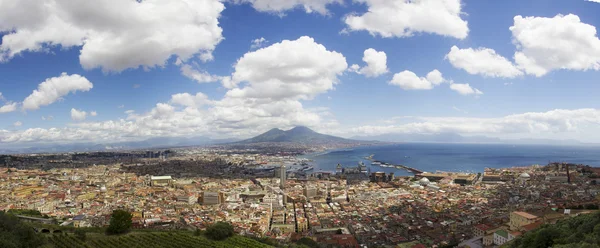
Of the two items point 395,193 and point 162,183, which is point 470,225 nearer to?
point 395,193

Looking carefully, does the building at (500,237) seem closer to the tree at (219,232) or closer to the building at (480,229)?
the building at (480,229)

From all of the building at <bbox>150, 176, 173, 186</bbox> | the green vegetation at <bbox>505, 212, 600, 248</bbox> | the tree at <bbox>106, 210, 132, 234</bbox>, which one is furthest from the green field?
the building at <bbox>150, 176, 173, 186</bbox>

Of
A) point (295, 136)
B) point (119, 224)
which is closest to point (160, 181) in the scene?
point (119, 224)

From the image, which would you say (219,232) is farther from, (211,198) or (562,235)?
(211,198)

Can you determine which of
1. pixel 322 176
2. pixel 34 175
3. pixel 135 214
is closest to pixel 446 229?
pixel 135 214

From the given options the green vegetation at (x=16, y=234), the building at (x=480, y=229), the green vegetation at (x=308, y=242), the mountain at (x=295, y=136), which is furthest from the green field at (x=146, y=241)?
the mountain at (x=295, y=136)

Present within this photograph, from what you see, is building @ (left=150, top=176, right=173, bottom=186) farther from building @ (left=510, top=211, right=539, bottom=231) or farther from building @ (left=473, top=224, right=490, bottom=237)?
building @ (left=510, top=211, right=539, bottom=231)
